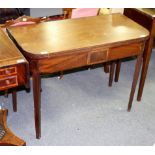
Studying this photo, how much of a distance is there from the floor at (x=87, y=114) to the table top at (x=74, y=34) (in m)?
0.68

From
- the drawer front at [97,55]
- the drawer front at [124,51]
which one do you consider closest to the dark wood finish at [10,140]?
the drawer front at [97,55]

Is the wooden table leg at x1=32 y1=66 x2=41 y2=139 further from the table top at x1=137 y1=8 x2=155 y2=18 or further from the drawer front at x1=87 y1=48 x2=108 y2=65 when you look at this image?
the table top at x1=137 y1=8 x2=155 y2=18

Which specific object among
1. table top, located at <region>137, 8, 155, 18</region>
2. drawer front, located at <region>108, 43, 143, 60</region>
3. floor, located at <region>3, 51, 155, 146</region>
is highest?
table top, located at <region>137, 8, 155, 18</region>

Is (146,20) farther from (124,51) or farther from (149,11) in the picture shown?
(124,51)

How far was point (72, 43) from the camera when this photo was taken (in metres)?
1.56

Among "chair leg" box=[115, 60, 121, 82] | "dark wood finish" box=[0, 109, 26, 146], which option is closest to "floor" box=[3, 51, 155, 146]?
"chair leg" box=[115, 60, 121, 82]

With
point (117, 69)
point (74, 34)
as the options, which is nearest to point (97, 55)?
point (74, 34)

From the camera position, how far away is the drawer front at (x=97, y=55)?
1.59 metres

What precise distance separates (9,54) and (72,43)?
0.37m

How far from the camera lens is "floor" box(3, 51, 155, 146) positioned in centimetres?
189

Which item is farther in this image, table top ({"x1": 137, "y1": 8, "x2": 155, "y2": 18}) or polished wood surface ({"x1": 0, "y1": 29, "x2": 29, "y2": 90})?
table top ({"x1": 137, "y1": 8, "x2": 155, "y2": 18})

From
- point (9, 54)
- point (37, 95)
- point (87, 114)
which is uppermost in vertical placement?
point (9, 54)
